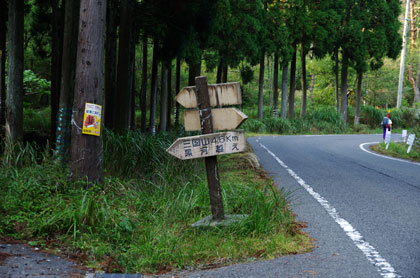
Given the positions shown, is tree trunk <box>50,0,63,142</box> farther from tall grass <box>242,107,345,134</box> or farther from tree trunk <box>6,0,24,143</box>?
tall grass <box>242,107,345,134</box>

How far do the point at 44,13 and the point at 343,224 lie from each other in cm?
1681

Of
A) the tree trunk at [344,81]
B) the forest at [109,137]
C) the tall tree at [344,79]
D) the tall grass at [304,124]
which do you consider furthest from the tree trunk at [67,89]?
the tree trunk at [344,81]

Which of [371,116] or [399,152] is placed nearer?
[399,152]

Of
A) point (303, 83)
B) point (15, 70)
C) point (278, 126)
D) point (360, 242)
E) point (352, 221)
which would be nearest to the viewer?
point (360, 242)

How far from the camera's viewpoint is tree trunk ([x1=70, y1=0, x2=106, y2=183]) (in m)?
7.26

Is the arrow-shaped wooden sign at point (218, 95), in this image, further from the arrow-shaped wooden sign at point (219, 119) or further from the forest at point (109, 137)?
the forest at point (109, 137)

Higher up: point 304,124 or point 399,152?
point 304,124

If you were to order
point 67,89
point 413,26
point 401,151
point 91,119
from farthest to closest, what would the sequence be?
point 413,26 < point 401,151 < point 67,89 < point 91,119

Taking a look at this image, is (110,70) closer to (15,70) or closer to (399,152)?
(15,70)

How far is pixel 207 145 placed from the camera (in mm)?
5883

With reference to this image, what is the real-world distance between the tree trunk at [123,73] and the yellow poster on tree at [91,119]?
5511 mm

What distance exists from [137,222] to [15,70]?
8.04 metres

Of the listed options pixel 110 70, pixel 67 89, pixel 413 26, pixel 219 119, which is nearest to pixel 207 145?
pixel 219 119

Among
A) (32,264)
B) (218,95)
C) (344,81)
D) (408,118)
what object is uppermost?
(344,81)
